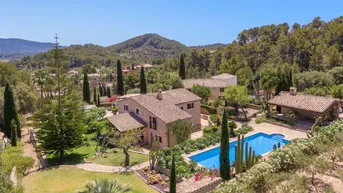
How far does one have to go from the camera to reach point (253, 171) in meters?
10.7

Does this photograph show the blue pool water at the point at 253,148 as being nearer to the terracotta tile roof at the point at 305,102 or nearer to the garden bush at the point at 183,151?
the garden bush at the point at 183,151

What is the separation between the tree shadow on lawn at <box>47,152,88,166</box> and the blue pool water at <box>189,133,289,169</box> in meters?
10.2

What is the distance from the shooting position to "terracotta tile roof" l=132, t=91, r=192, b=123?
2605cm

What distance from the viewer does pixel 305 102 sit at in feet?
97.8

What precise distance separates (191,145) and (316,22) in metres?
80.3

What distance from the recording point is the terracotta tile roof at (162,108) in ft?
85.5

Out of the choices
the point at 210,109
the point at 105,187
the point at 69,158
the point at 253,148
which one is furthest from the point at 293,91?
the point at 105,187

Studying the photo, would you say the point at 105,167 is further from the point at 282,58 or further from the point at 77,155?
the point at 282,58

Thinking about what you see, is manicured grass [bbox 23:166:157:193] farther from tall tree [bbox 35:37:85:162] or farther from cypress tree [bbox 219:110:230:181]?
cypress tree [bbox 219:110:230:181]

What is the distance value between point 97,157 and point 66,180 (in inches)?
198

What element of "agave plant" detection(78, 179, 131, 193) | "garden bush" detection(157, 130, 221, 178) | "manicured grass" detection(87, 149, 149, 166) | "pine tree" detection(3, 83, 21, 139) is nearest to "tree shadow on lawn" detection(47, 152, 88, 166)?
"manicured grass" detection(87, 149, 149, 166)

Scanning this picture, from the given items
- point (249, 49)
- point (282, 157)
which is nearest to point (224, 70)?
point (249, 49)

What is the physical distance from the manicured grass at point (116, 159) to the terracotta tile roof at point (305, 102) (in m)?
18.0

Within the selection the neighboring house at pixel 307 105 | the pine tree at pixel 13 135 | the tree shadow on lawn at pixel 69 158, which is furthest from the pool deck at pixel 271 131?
the pine tree at pixel 13 135
